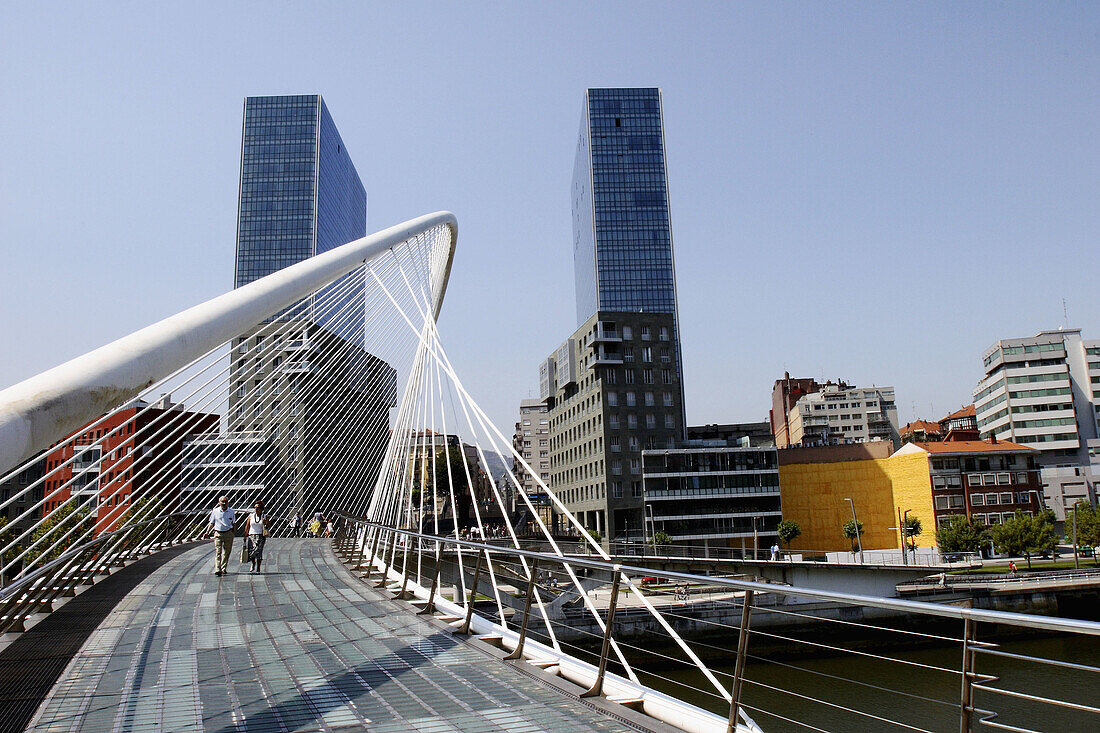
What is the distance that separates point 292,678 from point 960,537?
48.2 metres

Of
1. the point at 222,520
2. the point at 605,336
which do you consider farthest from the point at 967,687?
the point at 605,336

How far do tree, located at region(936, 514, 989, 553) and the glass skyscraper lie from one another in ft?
196

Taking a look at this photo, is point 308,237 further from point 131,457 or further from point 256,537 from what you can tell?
point 256,537

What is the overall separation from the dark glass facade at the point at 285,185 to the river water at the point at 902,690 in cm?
9434

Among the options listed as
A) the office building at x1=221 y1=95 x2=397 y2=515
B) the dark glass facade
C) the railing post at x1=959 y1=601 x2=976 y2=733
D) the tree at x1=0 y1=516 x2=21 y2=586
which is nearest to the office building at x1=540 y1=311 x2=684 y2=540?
the office building at x1=221 y1=95 x2=397 y2=515

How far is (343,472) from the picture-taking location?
→ 1156 inches

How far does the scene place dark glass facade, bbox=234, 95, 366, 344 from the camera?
4279 inches

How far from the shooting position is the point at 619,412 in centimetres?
A: 6241

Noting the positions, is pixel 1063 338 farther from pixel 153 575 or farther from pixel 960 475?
pixel 153 575

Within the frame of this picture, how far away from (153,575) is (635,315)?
178 feet

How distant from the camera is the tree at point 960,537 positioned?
1769 inches

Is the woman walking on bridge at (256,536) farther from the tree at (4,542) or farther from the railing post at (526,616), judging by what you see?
the railing post at (526,616)

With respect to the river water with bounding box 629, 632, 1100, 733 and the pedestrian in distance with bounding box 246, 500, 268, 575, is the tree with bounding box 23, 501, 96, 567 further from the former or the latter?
the river water with bounding box 629, 632, 1100, 733

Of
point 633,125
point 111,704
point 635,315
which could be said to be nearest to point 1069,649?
point 111,704
